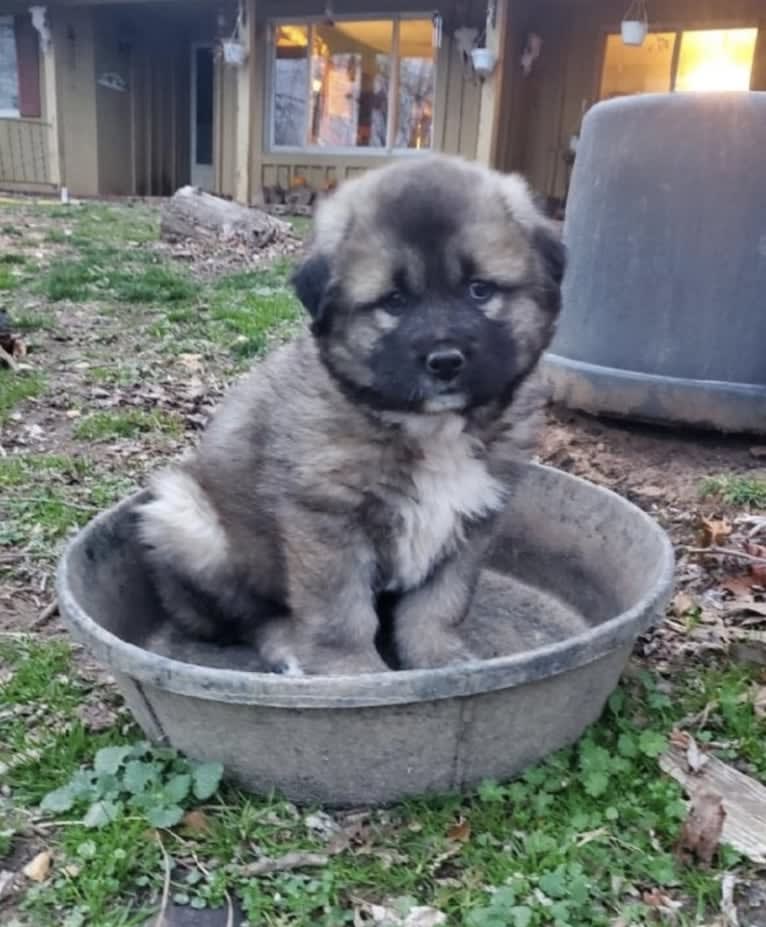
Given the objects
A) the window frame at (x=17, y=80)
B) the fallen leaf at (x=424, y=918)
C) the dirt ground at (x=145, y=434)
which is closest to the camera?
the fallen leaf at (x=424, y=918)

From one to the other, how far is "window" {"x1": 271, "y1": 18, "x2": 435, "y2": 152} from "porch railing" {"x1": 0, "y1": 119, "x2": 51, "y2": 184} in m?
4.59

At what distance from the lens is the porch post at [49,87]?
15578mm

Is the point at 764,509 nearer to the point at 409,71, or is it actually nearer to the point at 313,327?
the point at 313,327

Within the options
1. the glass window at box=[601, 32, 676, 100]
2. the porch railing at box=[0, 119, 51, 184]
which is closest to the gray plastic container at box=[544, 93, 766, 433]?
the glass window at box=[601, 32, 676, 100]

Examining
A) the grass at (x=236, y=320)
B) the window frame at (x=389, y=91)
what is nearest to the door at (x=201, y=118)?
the window frame at (x=389, y=91)

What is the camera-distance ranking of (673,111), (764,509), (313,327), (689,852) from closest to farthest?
(689,852)
(313,327)
(764,509)
(673,111)

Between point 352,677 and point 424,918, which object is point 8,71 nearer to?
point 352,677

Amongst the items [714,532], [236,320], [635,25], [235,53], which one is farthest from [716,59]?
→ [714,532]

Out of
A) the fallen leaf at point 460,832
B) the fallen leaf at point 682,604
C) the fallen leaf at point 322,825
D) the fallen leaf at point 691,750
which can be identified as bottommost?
the fallen leaf at point 322,825

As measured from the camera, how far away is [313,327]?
→ 2.04 m

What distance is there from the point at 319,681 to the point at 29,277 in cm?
632

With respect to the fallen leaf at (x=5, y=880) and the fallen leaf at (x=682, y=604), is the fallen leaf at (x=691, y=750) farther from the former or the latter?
the fallen leaf at (x=5, y=880)

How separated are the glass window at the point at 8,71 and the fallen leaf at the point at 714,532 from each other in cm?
1695

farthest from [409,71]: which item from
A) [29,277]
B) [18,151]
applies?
[29,277]
